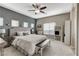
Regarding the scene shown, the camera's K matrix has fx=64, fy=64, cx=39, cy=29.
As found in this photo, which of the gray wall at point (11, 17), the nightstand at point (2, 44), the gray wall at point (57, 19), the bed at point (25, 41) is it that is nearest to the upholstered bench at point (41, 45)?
the bed at point (25, 41)

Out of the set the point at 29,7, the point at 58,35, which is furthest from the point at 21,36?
the point at 58,35

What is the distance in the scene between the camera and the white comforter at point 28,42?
5.55 ft

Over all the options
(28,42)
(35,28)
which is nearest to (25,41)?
(28,42)

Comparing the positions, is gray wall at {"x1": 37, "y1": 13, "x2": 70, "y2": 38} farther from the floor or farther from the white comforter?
the floor

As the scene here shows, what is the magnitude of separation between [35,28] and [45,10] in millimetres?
570

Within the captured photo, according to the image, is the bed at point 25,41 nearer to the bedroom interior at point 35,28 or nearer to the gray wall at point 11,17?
the bedroom interior at point 35,28

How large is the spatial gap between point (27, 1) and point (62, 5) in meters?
0.87

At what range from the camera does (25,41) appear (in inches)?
69.1

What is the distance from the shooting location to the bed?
5.49ft

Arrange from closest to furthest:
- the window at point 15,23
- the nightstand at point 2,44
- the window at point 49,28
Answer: the nightstand at point 2,44 < the window at point 15,23 < the window at point 49,28

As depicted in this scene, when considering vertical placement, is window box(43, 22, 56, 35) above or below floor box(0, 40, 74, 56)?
above

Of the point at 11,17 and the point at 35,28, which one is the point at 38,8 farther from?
the point at 11,17

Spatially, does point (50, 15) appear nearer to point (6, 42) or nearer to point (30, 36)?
point (30, 36)

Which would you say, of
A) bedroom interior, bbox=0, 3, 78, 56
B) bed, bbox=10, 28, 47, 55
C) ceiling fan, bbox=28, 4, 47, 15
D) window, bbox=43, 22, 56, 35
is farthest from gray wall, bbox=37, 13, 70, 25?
bed, bbox=10, 28, 47, 55
